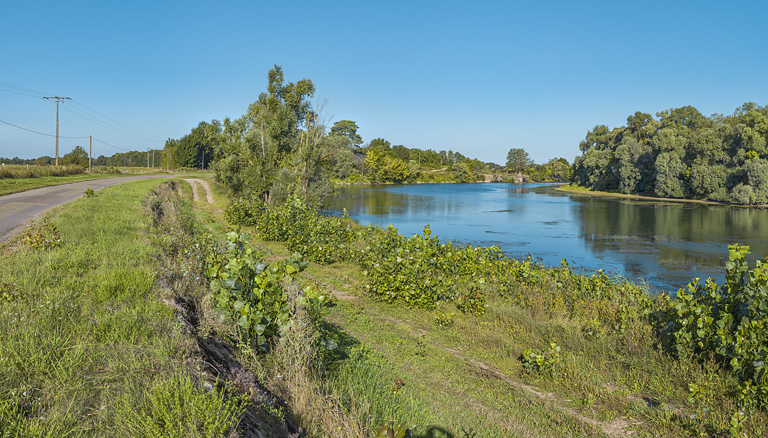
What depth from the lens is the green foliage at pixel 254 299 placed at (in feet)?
14.4

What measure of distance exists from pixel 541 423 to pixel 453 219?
1124 inches

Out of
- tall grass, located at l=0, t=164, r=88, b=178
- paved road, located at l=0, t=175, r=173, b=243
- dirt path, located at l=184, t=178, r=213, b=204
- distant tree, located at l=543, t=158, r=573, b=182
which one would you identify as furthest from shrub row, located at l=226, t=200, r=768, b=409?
distant tree, located at l=543, t=158, r=573, b=182

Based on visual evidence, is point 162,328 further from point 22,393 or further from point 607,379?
point 607,379

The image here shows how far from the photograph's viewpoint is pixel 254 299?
4.60m

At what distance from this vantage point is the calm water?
683 inches

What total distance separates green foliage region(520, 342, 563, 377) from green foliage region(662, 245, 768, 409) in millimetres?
1794

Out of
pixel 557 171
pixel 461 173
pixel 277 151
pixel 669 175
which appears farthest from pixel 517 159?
pixel 277 151

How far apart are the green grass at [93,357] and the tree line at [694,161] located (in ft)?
175

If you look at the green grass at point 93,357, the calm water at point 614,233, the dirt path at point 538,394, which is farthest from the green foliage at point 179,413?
the calm water at point 614,233

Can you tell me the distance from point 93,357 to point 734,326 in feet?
23.9

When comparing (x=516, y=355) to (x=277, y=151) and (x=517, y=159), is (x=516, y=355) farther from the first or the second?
(x=517, y=159)

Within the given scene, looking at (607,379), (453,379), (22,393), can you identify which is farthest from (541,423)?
(22,393)

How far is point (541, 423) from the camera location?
4.79m

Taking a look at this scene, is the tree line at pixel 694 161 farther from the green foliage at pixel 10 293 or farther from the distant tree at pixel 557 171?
the distant tree at pixel 557 171
